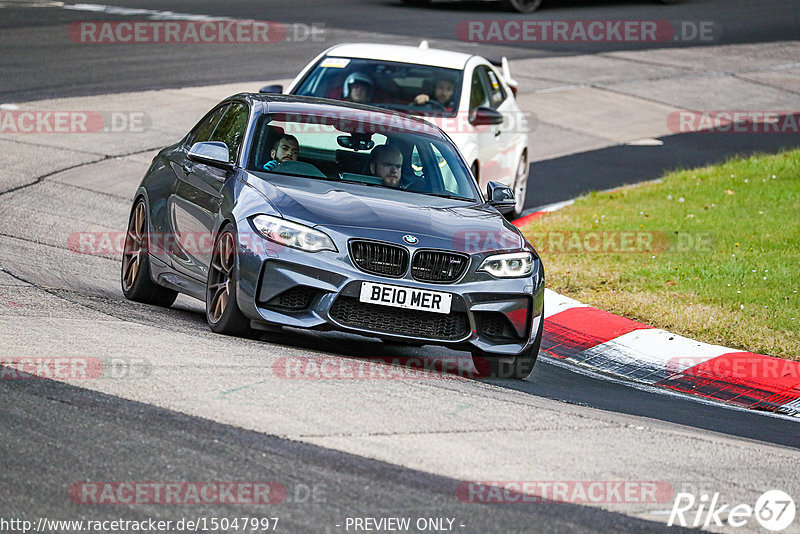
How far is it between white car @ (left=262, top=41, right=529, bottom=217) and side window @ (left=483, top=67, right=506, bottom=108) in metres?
0.22

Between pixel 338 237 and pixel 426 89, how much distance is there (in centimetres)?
629

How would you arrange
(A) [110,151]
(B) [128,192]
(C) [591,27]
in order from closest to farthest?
(B) [128,192] < (A) [110,151] < (C) [591,27]

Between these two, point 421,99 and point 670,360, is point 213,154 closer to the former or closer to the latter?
point 670,360

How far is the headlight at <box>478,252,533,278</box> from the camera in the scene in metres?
7.80

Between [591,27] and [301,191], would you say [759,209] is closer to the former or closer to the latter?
[301,191]

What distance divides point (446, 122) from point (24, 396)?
773 centimetres

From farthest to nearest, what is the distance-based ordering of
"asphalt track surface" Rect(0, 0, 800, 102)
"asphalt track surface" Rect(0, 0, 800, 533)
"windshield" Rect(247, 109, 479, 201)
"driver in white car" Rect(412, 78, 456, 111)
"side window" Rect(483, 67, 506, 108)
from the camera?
"asphalt track surface" Rect(0, 0, 800, 102), "side window" Rect(483, 67, 506, 108), "driver in white car" Rect(412, 78, 456, 111), "windshield" Rect(247, 109, 479, 201), "asphalt track surface" Rect(0, 0, 800, 533)

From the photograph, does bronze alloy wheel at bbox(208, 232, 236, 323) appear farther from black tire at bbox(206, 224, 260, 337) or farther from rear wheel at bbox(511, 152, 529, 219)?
rear wheel at bbox(511, 152, 529, 219)

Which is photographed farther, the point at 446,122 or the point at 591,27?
the point at 591,27

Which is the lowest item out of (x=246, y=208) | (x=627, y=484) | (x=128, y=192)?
(x=128, y=192)

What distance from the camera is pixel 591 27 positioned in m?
30.0

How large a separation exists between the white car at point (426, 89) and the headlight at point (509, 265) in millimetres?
4775

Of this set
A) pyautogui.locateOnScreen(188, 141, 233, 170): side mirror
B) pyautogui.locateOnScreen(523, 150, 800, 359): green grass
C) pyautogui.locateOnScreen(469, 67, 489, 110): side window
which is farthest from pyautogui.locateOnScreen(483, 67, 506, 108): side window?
pyautogui.locateOnScreen(188, 141, 233, 170): side mirror

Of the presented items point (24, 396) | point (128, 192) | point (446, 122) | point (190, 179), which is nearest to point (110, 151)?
point (128, 192)
